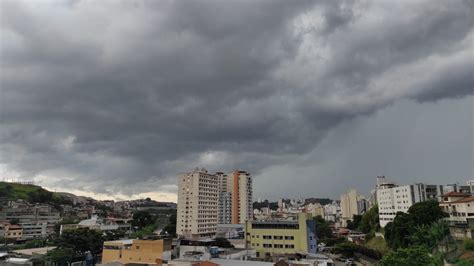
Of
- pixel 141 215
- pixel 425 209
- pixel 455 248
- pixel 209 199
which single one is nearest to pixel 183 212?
pixel 209 199

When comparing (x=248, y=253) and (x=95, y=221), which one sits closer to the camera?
(x=248, y=253)

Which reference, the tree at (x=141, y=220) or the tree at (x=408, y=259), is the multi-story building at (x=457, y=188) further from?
the tree at (x=141, y=220)

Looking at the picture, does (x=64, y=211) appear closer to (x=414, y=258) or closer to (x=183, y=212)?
(x=183, y=212)

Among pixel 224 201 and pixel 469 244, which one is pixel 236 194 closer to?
pixel 224 201

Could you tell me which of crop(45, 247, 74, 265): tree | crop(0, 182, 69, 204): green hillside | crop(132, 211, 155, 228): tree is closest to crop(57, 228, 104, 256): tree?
crop(45, 247, 74, 265): tree

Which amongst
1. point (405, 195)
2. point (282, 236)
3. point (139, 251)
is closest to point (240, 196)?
point (405, 195)

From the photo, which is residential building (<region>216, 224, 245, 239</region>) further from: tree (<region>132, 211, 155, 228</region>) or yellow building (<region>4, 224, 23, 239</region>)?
yellow building (<region>4, 224, 23, 239</region>)

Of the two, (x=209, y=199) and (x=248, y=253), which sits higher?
(x=209, y=199)
